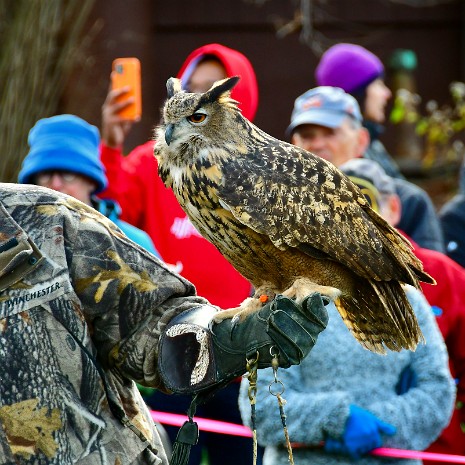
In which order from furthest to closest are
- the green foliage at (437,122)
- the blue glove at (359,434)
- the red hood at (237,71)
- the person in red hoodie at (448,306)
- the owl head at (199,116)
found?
the green foliage at (437,122) → the red hood at (237,71) → the person in red hoodie at (448,306) → the blue glove at (359,434) → the owl head at (199,116)

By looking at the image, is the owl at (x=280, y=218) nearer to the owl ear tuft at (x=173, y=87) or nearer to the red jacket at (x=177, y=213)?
the owl ear tuft at (x=173, y=87)

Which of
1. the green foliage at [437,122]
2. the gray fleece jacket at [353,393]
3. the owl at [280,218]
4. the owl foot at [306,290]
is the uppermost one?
the green foliage at [437,122]

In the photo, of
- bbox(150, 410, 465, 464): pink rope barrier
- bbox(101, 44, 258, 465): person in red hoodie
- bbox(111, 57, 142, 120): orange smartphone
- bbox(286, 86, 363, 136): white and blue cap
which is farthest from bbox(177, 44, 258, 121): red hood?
bbox(150, 410, 465, 464): pink rope barrier

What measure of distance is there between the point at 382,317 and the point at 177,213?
1.86 meters

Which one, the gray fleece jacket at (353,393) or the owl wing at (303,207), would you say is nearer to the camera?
the owl wing at (303,207)

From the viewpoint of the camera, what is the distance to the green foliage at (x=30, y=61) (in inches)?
294

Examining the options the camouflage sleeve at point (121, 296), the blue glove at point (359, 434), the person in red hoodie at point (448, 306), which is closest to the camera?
the camouflage sleeve at point (121, 296)

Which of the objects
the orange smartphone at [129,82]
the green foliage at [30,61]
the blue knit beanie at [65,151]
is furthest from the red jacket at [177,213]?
the green foliage at [30,61]

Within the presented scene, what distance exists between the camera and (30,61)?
768cm

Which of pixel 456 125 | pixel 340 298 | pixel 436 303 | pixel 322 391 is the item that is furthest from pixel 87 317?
pixel 456 125

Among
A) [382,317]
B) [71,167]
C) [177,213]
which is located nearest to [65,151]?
[71,167]

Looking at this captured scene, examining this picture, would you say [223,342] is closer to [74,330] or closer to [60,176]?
[74,330]

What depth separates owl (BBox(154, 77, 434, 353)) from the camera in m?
2.93

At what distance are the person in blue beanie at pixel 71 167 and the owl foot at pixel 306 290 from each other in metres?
1.52
